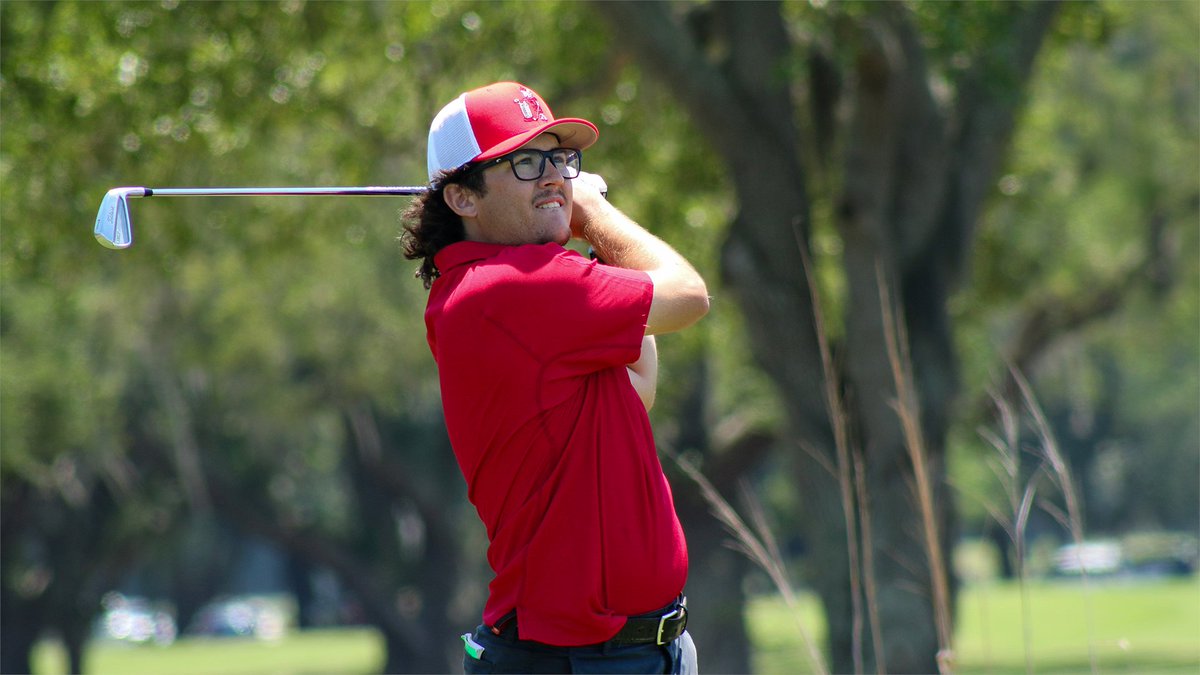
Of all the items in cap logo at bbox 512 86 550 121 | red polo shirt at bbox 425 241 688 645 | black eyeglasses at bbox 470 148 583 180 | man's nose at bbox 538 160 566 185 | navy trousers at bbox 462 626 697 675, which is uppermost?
cap logo at bbox 512 86 550 121

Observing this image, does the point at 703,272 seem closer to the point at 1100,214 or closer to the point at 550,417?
the point at 1100,214

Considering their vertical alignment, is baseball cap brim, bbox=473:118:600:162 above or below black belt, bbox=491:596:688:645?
above

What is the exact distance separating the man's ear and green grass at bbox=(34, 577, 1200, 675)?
12.9m

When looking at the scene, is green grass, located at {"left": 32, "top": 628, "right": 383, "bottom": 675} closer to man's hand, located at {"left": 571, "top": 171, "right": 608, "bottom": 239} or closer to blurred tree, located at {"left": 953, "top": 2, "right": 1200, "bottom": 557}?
blurred tree, located at {"left": 953, "top": 2, "right": 1200, "bottom": 557}

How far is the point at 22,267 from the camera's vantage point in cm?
1033

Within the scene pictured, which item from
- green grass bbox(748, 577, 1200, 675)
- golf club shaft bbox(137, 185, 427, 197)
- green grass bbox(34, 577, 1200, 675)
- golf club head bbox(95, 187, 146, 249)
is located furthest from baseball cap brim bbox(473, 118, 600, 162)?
green grass bbox(34, 577, 1200, 675)

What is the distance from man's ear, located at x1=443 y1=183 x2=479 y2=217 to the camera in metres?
2.76

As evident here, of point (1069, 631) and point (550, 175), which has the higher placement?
point (550, 175)

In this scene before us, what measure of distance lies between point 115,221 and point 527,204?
98 cm

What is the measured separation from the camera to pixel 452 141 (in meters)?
2.74

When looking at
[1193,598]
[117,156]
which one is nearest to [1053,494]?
[1193,598]

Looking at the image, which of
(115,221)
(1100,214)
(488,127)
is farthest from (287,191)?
(1100,214)

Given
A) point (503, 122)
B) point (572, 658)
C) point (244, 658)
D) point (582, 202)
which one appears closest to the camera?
point (572, 658)

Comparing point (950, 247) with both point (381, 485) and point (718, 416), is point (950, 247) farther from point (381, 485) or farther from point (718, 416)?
point (381, 485)
